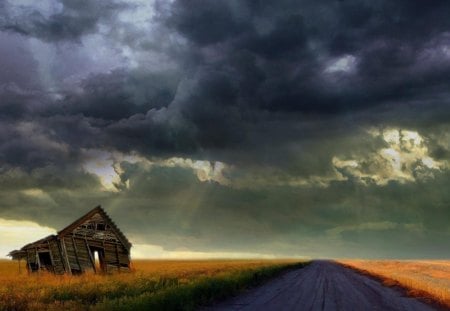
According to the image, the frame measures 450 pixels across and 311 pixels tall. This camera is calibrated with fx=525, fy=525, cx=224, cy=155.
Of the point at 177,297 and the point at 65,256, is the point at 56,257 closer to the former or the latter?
the point at 65,256

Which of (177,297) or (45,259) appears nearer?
(177,297)

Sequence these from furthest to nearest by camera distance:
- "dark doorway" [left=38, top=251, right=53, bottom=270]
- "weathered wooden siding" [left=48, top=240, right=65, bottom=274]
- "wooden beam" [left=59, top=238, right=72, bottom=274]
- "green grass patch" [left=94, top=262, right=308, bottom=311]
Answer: "dark doorway" [left=38, top=251, right=53, bottom=270] < "weathered wooden siding" [left=48, top=240, right=65, bottom=274] < "wooden beam" [left=59, top=238, right=72, bottom=274] < "green grass patch" [left=94, top=262, right=308, bottom=311]

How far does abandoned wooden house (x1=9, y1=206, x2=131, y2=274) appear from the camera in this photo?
45.5m

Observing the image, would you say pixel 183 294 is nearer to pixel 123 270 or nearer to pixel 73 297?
pixel 73 297

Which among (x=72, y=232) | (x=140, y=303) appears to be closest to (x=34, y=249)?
(x=72, y=232)

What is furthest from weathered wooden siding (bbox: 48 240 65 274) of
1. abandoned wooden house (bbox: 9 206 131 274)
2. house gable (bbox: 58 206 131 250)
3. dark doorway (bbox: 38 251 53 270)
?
house gable (bbox: 58 206 131 250)

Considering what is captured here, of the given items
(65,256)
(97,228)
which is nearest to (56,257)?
(65,256)

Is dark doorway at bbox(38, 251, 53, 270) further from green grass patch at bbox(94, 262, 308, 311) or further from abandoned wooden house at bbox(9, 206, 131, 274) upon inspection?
green grass patch at bbox(94, 262, 308, 311)

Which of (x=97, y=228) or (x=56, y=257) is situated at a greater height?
(x=97, y=228)

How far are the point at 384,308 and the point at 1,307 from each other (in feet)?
53.2

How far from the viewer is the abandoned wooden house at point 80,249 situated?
45.5 meters

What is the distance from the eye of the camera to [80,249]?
46312 millimetres

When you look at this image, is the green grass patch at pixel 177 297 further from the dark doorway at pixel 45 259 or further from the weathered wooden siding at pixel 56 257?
the dark doorway at pixel 45 259

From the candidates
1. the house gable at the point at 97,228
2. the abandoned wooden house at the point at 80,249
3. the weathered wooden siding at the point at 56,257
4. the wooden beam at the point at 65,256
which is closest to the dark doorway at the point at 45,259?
the abandoned wooden house at the point at 80,249
